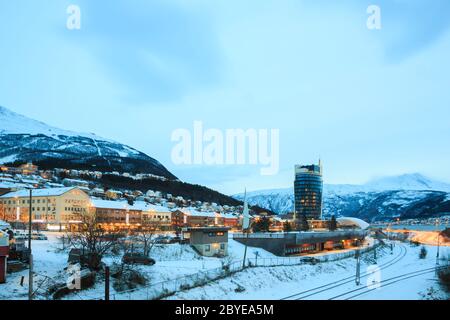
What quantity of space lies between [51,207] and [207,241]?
29.8 m

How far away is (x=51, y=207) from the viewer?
56594mm

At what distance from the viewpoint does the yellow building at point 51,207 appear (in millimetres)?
55781

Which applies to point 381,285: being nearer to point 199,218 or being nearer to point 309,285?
point 309,285

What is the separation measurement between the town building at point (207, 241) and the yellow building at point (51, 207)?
2308 cm

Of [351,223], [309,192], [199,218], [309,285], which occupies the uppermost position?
[309,192]

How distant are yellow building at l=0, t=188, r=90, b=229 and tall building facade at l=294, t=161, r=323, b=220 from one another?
113 meters

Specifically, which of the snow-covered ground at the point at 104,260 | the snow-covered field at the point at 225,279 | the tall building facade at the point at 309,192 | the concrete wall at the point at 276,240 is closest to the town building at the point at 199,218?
the concrete wall at the point at 276,240

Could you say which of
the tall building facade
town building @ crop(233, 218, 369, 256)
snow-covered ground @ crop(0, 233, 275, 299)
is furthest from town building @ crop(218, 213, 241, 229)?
the tall building facade

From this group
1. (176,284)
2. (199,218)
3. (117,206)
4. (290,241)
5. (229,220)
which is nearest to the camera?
(176,284)

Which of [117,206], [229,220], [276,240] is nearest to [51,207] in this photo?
[117,206]

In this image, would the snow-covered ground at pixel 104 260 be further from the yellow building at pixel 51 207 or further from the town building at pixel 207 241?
the yellow building at pixel 51 207
